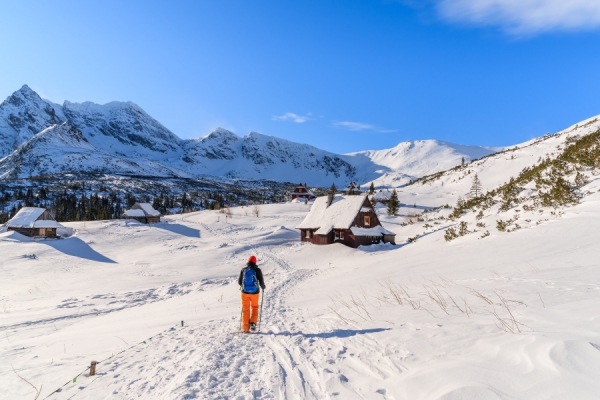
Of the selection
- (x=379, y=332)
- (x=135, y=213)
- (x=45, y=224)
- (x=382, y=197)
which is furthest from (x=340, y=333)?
(x=382, y=197)

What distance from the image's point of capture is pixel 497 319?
4922mm

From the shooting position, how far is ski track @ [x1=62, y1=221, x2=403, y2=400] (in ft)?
13.3

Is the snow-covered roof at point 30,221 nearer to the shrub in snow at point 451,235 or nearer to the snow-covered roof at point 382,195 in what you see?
the shrub in snow at point 451,235

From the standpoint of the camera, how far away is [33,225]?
131ft

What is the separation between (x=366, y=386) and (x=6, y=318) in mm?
16550

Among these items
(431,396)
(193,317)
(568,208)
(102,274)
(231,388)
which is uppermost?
(568,208)

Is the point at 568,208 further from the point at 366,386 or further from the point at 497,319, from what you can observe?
the point at 366,386

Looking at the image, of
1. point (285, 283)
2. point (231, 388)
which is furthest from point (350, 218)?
point (231, 388)

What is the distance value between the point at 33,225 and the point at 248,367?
49.2 m

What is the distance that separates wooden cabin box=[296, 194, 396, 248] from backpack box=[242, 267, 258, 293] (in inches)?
999

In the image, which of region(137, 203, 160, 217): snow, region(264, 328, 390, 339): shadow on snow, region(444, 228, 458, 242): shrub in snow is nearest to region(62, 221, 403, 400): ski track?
region(264, 328, 390, 339): shadow on snow

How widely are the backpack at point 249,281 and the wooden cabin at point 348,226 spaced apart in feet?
83.2

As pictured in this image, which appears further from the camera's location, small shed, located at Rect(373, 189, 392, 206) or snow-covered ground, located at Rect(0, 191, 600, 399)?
small shed, located at Rect(373, 189, 392, 206)

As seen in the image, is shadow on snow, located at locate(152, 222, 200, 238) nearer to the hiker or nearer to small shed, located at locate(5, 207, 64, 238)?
small shed, located at locate(5, 207, 64, 238)
